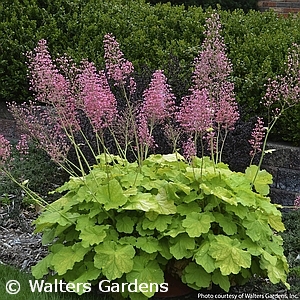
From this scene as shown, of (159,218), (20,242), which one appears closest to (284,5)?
(20,242)

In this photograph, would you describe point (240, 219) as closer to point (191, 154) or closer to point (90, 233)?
point (191, 154)

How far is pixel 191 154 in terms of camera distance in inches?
133

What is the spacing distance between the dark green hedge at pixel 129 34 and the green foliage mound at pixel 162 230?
2425 mm

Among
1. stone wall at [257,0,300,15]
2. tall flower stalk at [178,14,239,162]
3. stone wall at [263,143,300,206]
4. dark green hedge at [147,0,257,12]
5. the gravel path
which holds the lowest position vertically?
the gravel path

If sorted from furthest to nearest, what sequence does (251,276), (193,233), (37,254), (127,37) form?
(127,37)
(37,254)
(251,276)
(193,233)

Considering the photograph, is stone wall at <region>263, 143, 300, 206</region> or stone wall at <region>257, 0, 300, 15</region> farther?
stone wall at <region>257, 0, 300, 15</region>

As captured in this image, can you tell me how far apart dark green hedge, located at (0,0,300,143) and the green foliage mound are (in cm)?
243

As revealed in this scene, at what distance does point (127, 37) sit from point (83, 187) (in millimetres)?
3184

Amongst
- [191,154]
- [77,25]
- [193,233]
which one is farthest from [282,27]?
[193,233]

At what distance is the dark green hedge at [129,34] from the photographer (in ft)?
19.1

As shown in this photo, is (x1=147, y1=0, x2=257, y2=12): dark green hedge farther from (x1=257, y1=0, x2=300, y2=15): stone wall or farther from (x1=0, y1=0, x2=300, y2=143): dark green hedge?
(x1=0, y1=0, x2=300, y2=143): dark green hedge

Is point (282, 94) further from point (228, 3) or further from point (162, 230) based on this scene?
point (228, 3)

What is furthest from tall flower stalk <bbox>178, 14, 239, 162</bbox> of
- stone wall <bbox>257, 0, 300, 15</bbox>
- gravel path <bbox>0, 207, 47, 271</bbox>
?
stone wall <bbox>257, 0, 300, 15</bbox>

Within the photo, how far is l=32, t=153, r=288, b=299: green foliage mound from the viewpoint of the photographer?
311 centimetres
